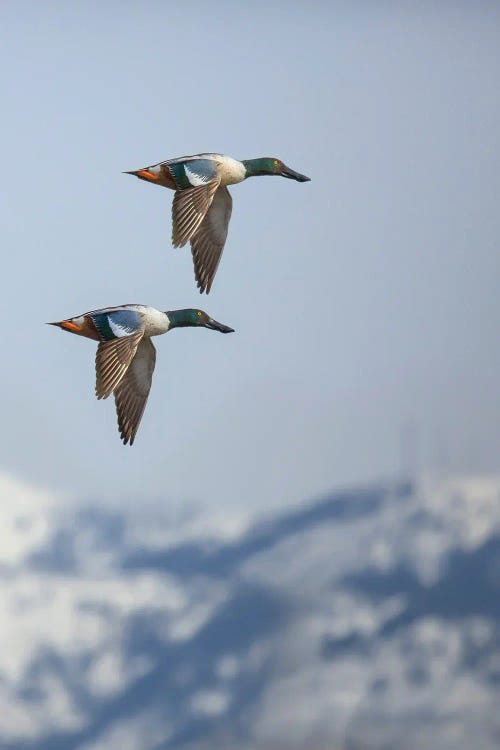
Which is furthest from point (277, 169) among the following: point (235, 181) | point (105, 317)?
point (105, 317)

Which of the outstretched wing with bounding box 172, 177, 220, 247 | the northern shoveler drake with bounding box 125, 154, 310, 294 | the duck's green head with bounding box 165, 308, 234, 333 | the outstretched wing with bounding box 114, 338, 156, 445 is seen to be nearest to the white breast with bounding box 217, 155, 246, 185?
the northern shoveler drake with bounding box 125, 154, 310, 294

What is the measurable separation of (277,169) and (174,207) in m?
4.87

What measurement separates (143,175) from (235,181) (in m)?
1.99

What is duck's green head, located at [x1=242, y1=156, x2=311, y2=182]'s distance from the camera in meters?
59.7

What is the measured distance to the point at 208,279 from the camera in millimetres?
57031

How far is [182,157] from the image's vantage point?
5781cm

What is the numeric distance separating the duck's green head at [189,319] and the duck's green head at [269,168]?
322 cm

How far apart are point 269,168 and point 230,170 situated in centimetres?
194

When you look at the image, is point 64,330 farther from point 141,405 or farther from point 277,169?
point 277,169

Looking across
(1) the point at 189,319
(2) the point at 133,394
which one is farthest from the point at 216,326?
(2) the point at 133,394

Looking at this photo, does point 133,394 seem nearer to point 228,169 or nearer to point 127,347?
point 127,347

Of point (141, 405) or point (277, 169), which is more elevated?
point (277, 169)

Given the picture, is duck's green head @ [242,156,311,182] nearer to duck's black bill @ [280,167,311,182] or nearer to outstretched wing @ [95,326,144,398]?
duck's black bill @ [280,167,311,182]

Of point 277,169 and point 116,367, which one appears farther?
point 277,169
